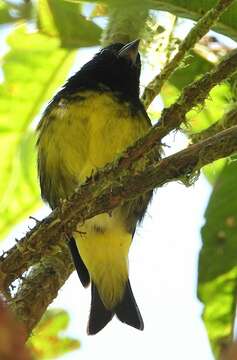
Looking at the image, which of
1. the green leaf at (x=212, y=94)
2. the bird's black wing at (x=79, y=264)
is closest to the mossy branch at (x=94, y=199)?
the bird's black wing at (x=79, y=264)

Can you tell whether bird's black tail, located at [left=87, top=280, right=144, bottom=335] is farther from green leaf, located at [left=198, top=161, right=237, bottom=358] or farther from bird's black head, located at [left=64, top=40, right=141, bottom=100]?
bird's black head, located at [left=64, top=40, right=141, bottom=100]

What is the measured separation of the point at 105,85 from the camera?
297cm

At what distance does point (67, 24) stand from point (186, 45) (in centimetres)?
74

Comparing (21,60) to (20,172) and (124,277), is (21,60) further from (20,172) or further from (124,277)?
(124,277)

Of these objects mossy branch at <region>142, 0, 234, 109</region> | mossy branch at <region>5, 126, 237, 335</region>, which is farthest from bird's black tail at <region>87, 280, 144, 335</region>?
mossy branch at <region>142, 0, 234, 109</region>

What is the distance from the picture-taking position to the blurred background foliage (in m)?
2.16

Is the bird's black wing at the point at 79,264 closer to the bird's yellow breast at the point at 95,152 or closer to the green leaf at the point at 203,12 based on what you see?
the bird's yellow breast at the point at 95,152

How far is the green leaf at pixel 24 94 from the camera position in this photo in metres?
2.86

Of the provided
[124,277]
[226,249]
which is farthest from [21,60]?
[226,249]

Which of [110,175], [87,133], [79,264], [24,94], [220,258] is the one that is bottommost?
[220,258]

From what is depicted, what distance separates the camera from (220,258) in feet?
7.27

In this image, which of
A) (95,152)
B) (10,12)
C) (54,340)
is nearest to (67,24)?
(10,12)

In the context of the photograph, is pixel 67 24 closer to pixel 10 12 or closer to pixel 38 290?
pixel 10 12

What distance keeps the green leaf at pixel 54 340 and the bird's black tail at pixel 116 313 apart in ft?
0.92
